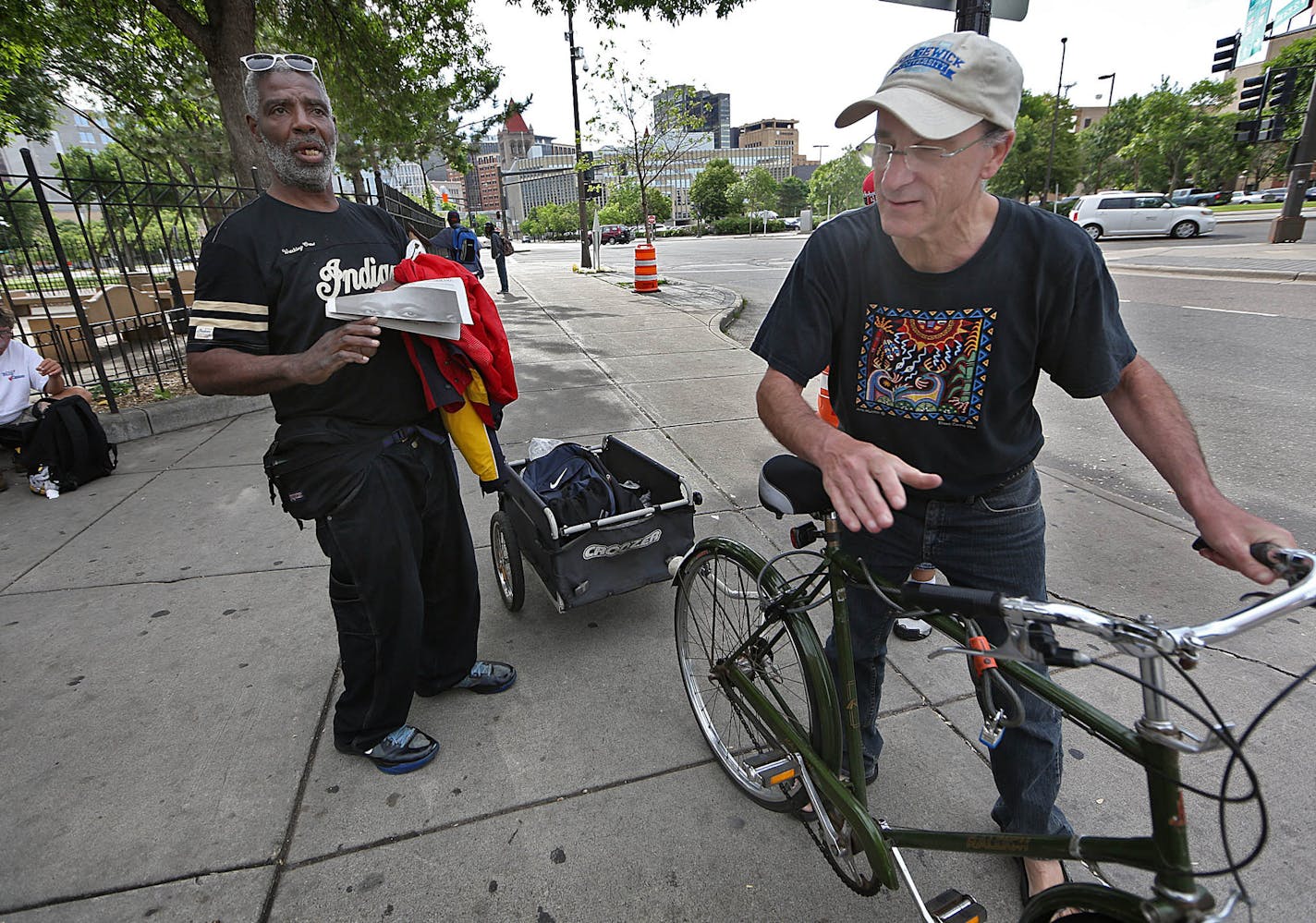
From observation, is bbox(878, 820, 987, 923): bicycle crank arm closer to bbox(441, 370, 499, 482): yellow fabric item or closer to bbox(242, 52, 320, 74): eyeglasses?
bbox(441, 370, 499, 482): yellow fabric item

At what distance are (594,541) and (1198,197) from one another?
4144cm

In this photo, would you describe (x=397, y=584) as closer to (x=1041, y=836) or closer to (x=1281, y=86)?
(x=1041, y=836)

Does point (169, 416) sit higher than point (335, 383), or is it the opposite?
point (335, 383)

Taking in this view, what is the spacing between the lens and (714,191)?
6844 cm

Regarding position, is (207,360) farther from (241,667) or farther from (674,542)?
(674,542)

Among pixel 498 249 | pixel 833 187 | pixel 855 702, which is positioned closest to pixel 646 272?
pixel 498 249

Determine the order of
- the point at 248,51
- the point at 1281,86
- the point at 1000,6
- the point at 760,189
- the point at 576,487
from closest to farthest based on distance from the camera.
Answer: the point at 576,487, the point at 1000,6, the point at 248,51, the point at 1281,86, the point at 760,189

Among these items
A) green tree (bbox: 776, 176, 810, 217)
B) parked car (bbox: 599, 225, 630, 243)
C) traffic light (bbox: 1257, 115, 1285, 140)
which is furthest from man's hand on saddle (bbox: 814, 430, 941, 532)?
green tree (bbox: 776, 176, 810, 217)

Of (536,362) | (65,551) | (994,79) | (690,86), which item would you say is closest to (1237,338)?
(536,362)

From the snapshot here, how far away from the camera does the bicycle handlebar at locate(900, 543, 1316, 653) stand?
974mm

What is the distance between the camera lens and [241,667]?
9.48 feet

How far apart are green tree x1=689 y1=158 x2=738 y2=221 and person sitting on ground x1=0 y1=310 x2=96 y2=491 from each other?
228ft

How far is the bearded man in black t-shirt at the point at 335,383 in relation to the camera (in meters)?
1.90

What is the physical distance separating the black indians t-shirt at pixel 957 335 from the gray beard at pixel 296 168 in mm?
1433
